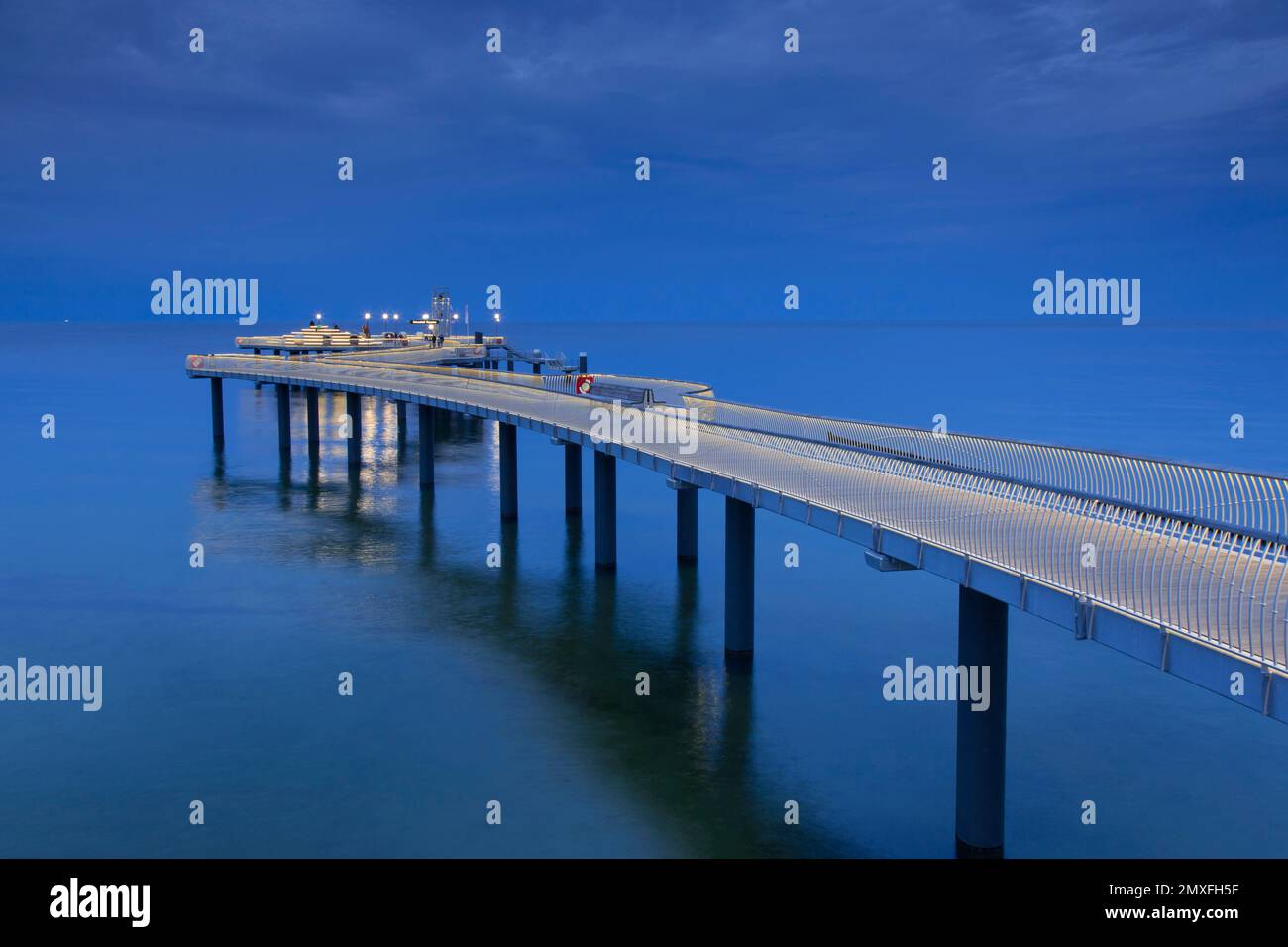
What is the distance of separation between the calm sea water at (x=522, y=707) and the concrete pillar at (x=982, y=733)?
0.67m

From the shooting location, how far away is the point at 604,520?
27.4m

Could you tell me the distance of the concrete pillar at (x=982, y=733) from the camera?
508 inches

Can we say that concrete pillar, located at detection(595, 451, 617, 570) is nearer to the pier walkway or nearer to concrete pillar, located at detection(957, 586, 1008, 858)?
the pier walkway

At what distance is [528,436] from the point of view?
2265 inches

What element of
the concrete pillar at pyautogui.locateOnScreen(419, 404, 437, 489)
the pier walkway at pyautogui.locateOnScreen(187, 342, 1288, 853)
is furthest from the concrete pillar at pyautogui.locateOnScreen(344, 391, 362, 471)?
the pier walkway at pyautogui.locateOnScreen(187, 342, 1288, 853)

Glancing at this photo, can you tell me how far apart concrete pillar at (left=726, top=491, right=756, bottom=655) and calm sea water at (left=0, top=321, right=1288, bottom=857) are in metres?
0.55

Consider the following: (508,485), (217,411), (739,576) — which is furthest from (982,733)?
(217,411)

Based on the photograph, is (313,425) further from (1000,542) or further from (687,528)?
(1000,542)

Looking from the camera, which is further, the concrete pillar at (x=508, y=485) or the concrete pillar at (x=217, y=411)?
the concrete pillar at (x=217, y=411)

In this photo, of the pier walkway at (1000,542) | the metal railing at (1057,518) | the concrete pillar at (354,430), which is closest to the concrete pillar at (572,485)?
the pier walkway at (1000,542)

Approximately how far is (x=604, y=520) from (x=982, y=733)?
1533cm

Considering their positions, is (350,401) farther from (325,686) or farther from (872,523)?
(872,523)

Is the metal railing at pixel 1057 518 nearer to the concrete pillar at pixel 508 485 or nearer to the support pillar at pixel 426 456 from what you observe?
the concrete pillar at pixel 508 485
